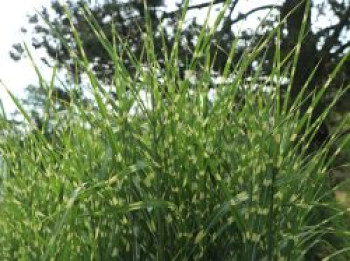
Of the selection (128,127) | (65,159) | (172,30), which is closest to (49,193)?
(65,159)

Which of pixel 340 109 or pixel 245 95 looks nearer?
pixel 245 95

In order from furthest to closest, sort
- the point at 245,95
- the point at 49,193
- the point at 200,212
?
the point at 49,193
the point at 245,95
the point at 200,212

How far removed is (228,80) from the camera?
2250 mm

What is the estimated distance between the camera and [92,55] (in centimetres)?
841

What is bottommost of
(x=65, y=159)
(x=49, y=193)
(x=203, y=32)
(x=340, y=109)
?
(x=340, y=109)

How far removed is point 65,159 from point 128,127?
1.09ft

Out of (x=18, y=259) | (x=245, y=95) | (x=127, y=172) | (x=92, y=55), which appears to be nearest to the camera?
(x=127, y=172)

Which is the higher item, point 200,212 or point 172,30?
point 200,212

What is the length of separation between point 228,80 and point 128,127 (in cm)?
47

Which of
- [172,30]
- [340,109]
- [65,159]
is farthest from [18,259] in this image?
[340,109]

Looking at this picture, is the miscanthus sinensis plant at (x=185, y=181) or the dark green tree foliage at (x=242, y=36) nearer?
the miscanthus sinensis plant at (x=185, y=181)

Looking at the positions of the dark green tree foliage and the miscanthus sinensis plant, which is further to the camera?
the dark green tree foliage

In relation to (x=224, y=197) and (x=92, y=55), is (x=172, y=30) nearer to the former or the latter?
(x=92, y=55)

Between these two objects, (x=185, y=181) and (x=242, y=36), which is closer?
(x=185, y=181)
